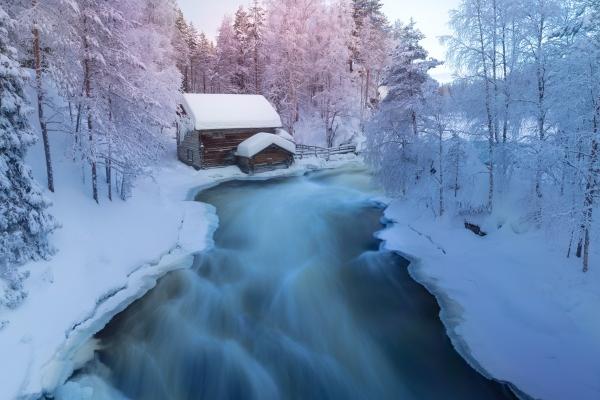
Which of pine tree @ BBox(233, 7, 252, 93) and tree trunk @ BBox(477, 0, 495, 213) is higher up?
pine tree @ BBox(233, 7, 252, 93)

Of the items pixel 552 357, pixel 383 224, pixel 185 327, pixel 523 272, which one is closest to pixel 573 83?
pixel 523 272

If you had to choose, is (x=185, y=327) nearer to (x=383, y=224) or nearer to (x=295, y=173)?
(x=383, y=224)

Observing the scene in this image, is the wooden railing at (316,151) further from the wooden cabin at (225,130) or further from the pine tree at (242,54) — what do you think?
the pine tree at (242,54)

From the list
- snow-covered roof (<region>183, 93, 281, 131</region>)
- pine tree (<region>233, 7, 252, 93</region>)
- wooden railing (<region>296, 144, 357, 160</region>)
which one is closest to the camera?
snow-covered roof (<region>183, 93, 281, 131</region>)

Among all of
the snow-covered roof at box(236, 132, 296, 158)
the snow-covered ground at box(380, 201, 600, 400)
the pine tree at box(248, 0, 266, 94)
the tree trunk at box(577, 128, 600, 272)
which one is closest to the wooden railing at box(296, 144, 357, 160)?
the snow-covered roof at box(236, 132, 296, 158)

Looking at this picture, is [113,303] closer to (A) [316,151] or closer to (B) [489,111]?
(B) [489,111]

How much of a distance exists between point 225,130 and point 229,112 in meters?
1.65

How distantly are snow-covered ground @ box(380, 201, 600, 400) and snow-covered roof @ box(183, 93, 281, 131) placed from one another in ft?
60.1

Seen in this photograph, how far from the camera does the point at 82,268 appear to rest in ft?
34.6

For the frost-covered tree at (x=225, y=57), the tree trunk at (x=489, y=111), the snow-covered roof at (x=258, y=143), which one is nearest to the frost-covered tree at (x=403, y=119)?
the tree trunk at (x=489, y=111)

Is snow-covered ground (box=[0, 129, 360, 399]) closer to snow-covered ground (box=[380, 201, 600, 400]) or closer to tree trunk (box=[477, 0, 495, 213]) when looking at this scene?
snow-covered ground (box=[380, 201, 600, 400])

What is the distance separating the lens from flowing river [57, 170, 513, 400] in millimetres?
7777

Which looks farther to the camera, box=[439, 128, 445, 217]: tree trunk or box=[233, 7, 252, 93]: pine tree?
box=[233, 7, 252, 93]: pine tree

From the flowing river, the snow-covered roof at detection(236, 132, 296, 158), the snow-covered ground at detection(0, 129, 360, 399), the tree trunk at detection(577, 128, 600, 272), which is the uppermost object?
the snow-covered roof at detection(236, 132, 296, 158)
